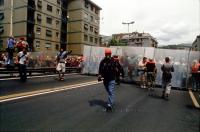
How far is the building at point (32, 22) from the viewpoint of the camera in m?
51.0

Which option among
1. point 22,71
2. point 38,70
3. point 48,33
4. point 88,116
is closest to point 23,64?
point 22,71

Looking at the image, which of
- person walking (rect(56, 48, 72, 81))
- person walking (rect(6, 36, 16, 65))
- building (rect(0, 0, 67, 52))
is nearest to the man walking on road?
person walking (rect(56, 48, 72, 81))

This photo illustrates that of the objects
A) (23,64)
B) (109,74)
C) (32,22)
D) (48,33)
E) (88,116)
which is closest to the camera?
(88,116)

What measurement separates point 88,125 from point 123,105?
310 centimetres

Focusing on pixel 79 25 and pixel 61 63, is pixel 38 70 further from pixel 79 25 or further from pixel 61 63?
pixel 79 25

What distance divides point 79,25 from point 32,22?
14.6 m

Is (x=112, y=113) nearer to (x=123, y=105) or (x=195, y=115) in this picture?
(x=123, y=105)

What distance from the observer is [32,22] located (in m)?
51.8

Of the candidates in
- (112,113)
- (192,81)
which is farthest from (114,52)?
(112,113)

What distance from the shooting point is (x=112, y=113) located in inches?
292

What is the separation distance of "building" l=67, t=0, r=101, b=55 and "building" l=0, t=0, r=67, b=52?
562cm

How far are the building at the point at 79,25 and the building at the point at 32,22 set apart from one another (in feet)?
18.4

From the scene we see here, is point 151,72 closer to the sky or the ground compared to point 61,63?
closer to the ground

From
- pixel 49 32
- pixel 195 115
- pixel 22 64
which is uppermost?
pixel 49 32
